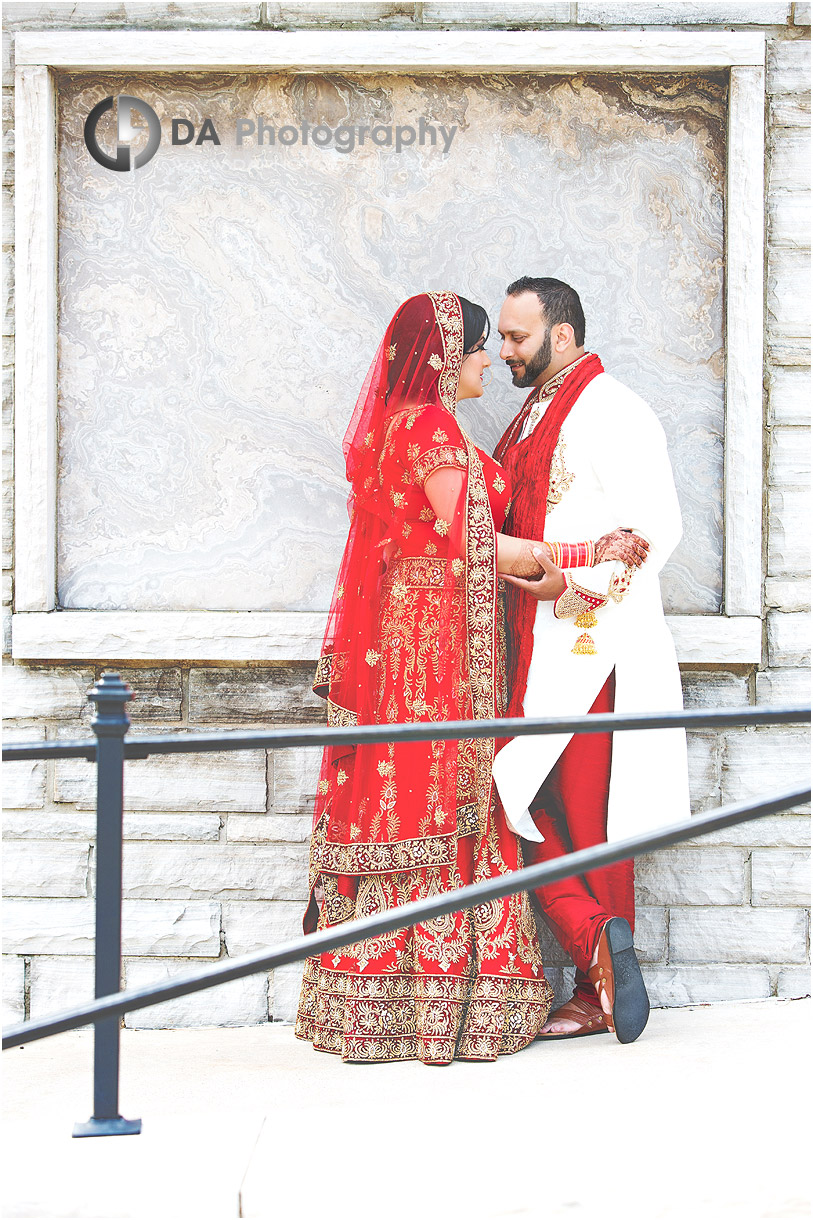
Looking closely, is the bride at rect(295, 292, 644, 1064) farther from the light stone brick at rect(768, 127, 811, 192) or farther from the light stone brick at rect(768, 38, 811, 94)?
the light stone brick at rect(768, 38, 811, 94)

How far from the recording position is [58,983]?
3.36 meters

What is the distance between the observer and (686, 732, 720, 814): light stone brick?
11.0ft

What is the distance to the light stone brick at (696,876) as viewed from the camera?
3.34 metres

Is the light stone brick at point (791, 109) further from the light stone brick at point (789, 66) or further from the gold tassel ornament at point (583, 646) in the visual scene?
the gold tassel ornament at point (583, 646)

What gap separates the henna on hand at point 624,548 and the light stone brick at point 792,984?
1439 millimetres

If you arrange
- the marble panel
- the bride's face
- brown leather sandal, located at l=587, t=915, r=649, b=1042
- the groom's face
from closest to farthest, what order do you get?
brown leather sandal, located at l=587, t=915, r=649, b=1042 → the bride's face → the groom's face → the marble panel

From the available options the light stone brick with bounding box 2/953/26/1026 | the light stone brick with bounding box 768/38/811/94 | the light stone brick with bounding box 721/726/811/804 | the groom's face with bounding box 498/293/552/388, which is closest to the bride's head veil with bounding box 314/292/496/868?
the groom's face with bounding box 498/293/552/388

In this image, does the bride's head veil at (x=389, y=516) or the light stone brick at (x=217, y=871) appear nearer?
the bride's head veil at (x=389, y=516)

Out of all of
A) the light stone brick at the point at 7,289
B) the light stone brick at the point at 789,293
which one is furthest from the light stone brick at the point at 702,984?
the light stone brick at the point at 7,289

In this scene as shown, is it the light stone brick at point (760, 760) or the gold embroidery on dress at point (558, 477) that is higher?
the gold embroidery on dress at point (558, 477)

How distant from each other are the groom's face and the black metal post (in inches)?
63.6
